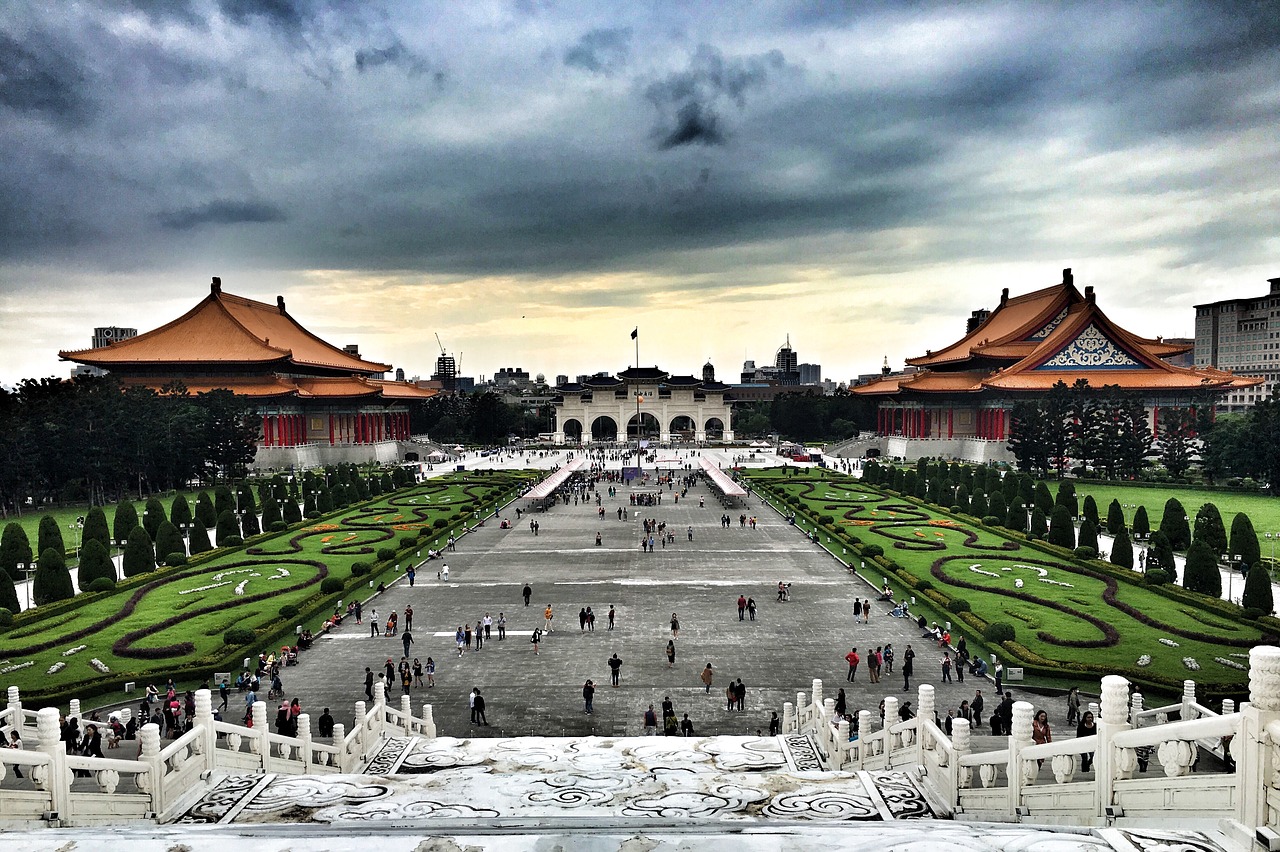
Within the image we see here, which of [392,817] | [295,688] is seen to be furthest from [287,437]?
[392,817]

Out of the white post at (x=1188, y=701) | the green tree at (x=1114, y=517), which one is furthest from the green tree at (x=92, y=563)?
the green tree at (x=1114, y=517)

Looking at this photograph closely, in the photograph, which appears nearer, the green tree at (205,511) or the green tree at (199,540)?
the green tree at (199,540)

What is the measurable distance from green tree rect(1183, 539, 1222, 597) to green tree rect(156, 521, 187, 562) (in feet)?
124

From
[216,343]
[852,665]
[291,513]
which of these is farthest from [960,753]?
[216,343]

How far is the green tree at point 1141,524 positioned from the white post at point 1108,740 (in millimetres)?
37100

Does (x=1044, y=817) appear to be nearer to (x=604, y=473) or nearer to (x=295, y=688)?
(x=295, y=688)

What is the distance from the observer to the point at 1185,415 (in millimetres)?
65062

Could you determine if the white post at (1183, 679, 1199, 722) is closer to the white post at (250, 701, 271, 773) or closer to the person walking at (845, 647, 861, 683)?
the person walking at (845, 647, 861, 683)

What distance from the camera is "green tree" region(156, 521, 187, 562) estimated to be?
37719 millimetres

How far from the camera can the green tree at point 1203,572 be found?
3028 cm

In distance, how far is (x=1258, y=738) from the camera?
7.66 meters

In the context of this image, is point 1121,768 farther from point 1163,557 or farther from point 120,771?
point 1163,557

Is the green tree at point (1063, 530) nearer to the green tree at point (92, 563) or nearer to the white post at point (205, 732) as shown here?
the white post at point (205, 732)

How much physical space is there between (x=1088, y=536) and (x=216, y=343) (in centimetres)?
7535
